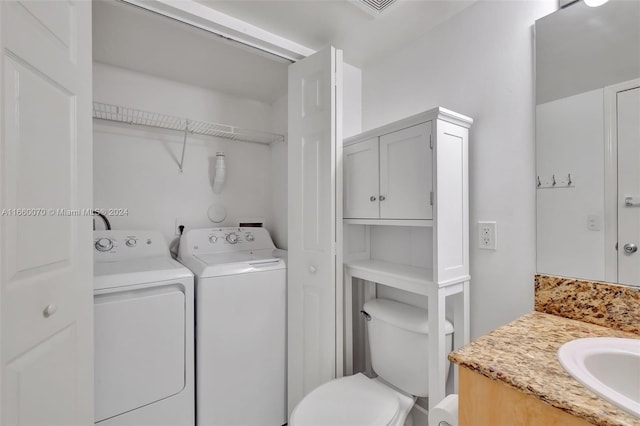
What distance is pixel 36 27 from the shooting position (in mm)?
839

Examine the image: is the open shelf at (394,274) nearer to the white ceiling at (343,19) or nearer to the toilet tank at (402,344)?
the toilet tank at (402,344)

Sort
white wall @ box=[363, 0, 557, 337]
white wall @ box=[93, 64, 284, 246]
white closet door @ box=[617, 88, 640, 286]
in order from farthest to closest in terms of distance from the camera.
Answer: white wall @ box=[93, 64, 284, 246], white wall @ box=[363, 0, 557, 337], white closet door @ box=[617, 88, 640, 286]

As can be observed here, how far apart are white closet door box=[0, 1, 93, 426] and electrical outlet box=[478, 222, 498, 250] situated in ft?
5.64

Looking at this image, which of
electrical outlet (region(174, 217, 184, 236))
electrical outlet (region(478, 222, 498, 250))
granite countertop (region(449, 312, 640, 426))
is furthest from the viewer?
electrical outlet (region(174, 217, 184, 236))

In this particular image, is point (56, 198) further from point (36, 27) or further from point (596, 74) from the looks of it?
point (596, 74)

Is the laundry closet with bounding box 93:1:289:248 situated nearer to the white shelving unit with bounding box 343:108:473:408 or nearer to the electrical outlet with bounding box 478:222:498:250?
the white shelving unit with bounding box 343:108:473:408

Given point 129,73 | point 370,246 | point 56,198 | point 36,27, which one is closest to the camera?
point 36,27

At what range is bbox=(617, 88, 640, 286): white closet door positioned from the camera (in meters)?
0.89

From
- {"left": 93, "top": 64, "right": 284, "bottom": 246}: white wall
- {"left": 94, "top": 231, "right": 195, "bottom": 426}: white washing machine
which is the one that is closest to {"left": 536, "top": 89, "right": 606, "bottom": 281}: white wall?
{"left": 94, "top": 231, "right": 195, "bottom": 426}: white washing machine

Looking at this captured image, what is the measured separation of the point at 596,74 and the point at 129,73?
2.63 meters

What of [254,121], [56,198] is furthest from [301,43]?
[56,198]

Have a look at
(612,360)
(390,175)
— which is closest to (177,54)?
(390,175)

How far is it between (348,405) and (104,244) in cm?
169

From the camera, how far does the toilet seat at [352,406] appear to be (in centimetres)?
121
